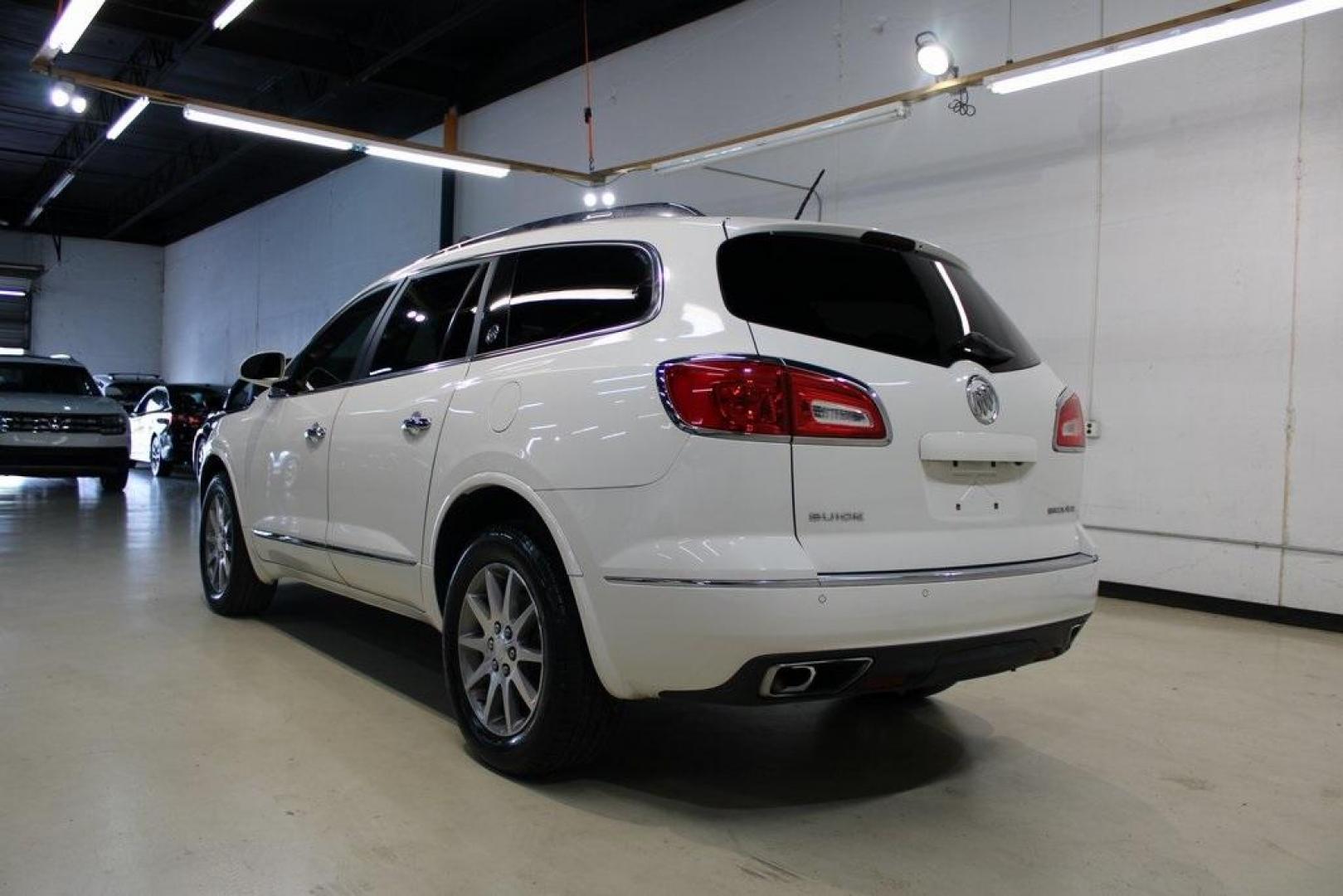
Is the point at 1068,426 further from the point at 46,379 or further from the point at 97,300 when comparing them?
the point at 97,300

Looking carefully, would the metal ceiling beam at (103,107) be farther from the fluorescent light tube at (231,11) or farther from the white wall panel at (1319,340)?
the white wall panel at (1319,340)

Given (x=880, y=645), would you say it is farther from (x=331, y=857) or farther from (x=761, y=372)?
(x=331, y=857)

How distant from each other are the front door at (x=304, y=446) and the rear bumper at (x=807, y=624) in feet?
5.72

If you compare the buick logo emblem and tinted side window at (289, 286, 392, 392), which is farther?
tinted side window at (289, 286, 392, 392)

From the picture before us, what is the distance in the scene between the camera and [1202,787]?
110 inches

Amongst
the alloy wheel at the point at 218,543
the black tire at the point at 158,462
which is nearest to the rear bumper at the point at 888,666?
the alloy wheel at the point at 218,543

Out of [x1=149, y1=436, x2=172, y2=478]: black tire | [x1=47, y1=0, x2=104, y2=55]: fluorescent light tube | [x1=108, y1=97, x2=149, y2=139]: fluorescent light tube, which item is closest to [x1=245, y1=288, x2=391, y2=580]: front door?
[x1=47, y1=0, x2=104, y2=55]: fluorescent light tube

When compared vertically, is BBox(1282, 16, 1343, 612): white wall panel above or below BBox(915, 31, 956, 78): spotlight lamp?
below

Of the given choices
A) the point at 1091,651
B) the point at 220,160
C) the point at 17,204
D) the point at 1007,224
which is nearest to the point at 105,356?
the point at 17,204

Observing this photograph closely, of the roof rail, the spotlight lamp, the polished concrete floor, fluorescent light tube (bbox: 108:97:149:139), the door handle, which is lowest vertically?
the polished concrete floor

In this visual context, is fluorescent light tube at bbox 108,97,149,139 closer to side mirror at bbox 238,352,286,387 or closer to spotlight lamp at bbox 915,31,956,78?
side mirror at bbox 238,352,286,387

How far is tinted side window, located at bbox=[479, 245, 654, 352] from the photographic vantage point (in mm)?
2564

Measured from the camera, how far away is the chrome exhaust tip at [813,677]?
7.02 feet

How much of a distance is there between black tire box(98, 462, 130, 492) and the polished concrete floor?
7303mm
